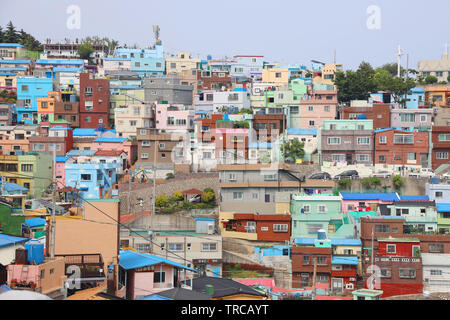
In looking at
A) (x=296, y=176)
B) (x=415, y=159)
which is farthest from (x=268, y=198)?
(x=415, y=159)

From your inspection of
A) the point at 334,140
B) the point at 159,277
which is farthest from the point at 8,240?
the point at 334,140

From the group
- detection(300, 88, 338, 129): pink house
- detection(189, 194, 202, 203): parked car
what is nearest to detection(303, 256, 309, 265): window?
detection(189, 194, 202, 203): parked car

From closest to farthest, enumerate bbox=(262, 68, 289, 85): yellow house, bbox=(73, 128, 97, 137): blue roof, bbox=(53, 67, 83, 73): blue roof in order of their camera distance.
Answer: bbox=(73, 128, 97, 137): blue roof
bbox=(262, 68, 289, 85): yellow house
bbox=(53, 67, 83, 73): blue roof

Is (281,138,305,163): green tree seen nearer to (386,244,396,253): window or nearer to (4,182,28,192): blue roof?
(386,244,396,253): window

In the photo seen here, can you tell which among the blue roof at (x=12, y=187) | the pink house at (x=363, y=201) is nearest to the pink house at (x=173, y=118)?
the blue roof at (x=12, y=187)
